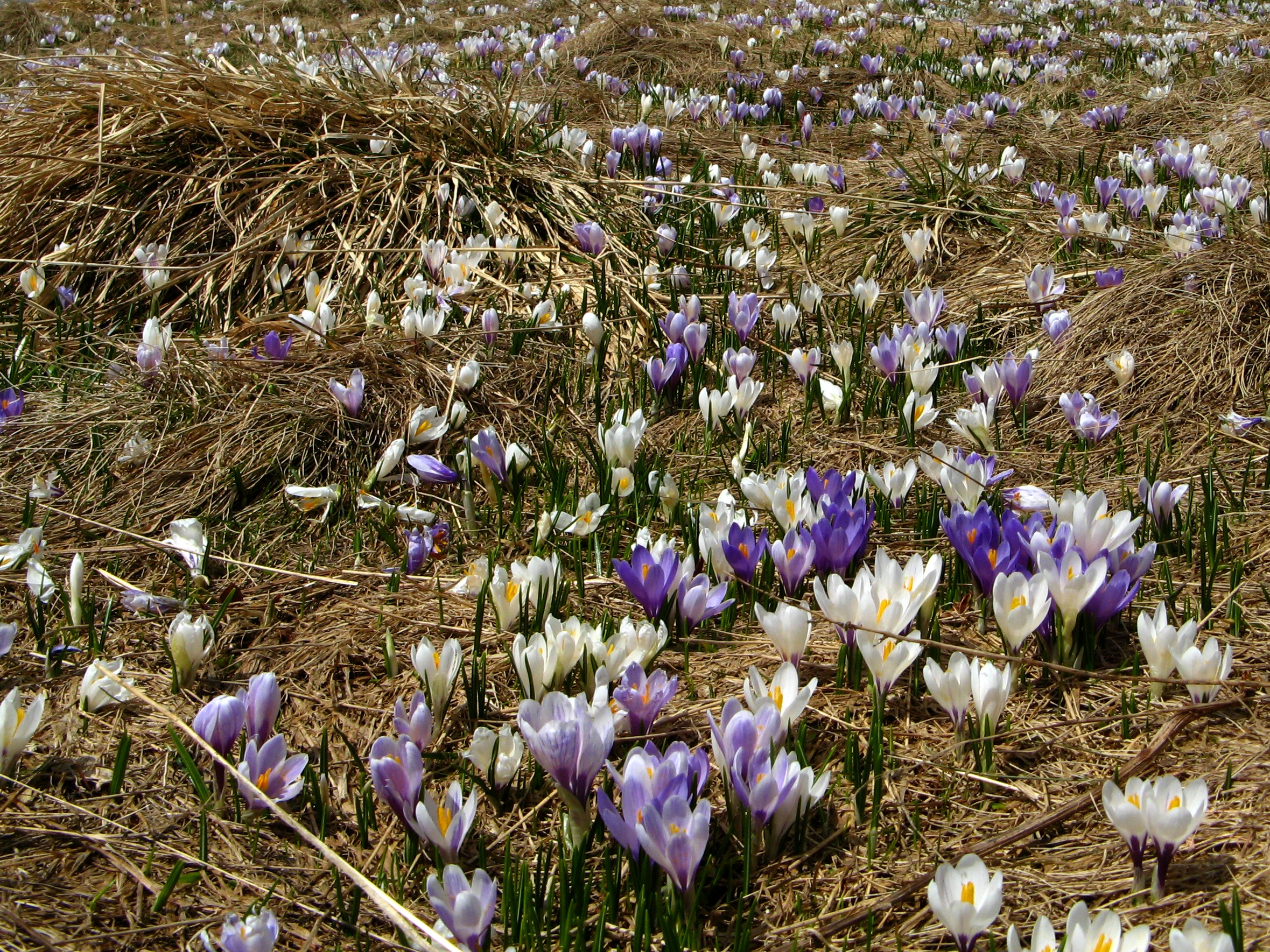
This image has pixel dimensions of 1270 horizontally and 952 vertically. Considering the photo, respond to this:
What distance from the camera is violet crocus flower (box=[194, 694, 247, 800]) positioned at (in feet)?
5.78

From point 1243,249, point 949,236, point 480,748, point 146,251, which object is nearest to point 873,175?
point 949,236

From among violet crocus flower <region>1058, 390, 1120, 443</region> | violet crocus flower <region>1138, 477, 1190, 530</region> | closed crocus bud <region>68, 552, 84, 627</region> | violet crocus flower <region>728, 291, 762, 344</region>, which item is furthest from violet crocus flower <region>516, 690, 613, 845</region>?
violet crocus flower <region>728, 291, 762, 344</region>

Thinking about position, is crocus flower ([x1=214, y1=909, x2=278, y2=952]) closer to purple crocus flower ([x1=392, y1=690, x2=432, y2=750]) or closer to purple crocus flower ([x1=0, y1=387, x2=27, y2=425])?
purple crocus flower ([x1=392, y1=690, x2=432, y2=750])

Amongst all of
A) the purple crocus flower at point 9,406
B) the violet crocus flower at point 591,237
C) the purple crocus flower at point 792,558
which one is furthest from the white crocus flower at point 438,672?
the violet crocus flower at point 591,237

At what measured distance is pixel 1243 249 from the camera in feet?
11.7

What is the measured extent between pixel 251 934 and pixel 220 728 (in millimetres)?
483

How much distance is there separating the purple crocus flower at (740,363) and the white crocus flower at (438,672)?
5.16 ft

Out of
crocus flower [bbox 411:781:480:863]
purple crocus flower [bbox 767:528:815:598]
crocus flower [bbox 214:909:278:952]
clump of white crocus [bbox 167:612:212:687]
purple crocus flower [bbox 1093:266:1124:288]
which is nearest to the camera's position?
crocus flower [bbox 214:909:278:952]

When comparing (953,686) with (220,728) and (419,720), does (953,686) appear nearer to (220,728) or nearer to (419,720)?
(419,720)

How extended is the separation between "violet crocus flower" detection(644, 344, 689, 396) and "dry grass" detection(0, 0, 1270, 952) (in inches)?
5.1

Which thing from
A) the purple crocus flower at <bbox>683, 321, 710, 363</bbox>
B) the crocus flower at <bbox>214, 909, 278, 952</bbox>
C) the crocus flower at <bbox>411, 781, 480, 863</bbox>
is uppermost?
the purple crocus flower at <bbox>683, 321, 710, 363</bbox>

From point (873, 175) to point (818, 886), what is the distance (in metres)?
4.60

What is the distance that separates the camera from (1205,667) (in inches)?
71.4

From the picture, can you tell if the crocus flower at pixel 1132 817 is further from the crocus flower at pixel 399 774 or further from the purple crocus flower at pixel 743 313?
the purple crocus flower at pixel 743 313
